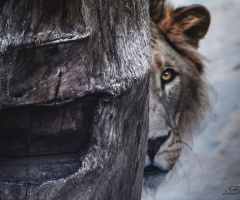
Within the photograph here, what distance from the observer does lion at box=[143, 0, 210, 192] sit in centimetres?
218

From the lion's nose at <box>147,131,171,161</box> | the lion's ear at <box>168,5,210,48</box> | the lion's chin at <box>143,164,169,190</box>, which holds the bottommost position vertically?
the lion's chin at <box>143,164,169,190</box>

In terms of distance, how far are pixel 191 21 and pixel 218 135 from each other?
797 mm

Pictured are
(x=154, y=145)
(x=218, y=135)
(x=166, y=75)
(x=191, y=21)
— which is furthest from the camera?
(x=218, y=135)

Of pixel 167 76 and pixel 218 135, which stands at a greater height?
pixel 167 76

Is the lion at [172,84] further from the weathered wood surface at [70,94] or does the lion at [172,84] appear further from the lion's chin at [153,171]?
the weathered wood surface at [70,94]

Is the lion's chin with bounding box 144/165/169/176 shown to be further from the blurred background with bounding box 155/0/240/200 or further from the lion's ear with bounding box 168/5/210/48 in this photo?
the lion's ear with bounding box 168/5/210/48

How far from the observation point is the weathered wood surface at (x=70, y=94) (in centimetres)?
100

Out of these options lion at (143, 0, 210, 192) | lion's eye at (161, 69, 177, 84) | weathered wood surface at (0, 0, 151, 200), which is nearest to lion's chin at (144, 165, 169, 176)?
lion at (143, 0, 210, 192)

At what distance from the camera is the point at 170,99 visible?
7.95 ft

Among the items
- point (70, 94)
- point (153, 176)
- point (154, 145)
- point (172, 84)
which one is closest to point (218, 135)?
point (172, 84)

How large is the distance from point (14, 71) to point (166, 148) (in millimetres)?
1286

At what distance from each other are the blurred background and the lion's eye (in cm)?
47

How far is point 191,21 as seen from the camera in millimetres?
2596

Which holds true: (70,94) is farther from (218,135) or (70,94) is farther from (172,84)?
(218,135)
